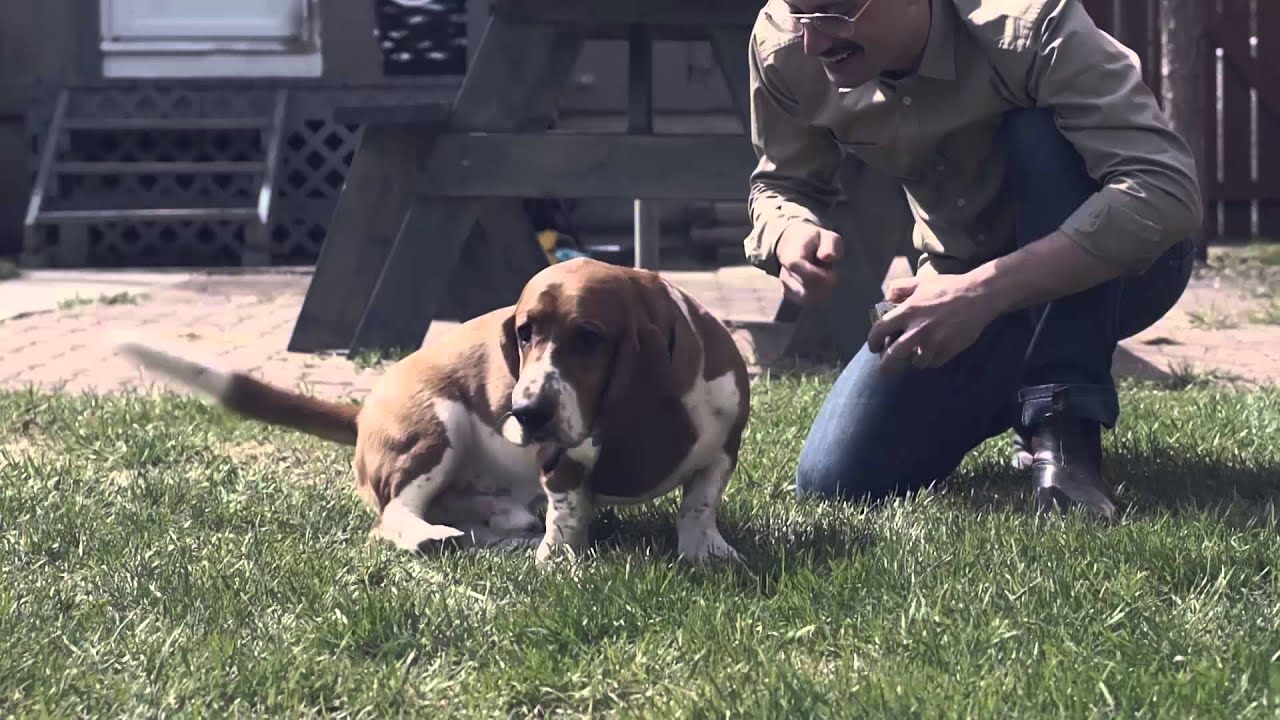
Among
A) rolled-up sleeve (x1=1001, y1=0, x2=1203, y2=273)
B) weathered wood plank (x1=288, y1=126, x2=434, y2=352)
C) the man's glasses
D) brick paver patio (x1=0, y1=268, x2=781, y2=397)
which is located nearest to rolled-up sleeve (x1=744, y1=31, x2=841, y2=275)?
the man's glasses

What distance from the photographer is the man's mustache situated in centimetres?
301

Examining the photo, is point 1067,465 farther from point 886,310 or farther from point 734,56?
point 734,56

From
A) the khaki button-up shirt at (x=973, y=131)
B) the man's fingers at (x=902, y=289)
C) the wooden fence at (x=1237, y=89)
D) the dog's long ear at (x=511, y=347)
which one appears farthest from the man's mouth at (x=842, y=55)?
the wooden fence at (x=1237, y=89)

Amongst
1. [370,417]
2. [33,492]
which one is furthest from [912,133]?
[33,492]

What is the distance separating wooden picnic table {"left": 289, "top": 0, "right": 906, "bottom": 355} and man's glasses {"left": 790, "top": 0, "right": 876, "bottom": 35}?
8.03 ft

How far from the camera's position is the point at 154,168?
10961 millimetres

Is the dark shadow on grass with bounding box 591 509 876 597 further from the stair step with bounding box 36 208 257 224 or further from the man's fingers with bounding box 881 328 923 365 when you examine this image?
the stair step with bounding box 36 208 257 224

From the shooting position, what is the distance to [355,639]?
249cm

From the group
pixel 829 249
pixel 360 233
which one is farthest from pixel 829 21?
pixel 360 233

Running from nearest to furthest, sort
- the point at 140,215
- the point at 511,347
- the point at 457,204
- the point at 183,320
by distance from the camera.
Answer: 1. the point at 511,347
2. the point at 457,204
3. the point at 183,320
4. the point at 140,215

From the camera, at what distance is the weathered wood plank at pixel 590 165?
18.0ft

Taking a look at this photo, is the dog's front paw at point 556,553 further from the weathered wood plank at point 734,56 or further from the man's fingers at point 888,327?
the weathered wood plank at point 734,56

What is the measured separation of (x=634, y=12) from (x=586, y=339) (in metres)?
3.08

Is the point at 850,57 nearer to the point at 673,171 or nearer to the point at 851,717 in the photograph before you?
the point at 851,717
